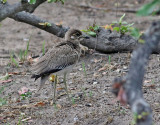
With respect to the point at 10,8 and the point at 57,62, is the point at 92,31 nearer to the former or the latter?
the point at 57,62

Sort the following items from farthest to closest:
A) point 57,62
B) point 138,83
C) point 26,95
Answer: point 26,95 → point 57,62 → point 138,83

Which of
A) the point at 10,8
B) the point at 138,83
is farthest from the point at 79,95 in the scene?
the point at 138,83

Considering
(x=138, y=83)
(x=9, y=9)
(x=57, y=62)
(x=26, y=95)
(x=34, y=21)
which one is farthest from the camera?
(x=34, y=21)

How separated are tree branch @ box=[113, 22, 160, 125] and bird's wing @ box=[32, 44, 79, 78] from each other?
9.96 feet

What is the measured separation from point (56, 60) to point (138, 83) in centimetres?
329

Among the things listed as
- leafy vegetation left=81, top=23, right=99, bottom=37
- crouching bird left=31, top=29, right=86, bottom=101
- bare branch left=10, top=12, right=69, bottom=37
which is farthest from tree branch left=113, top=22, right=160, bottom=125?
bare branch left=10, top=12, right=69, bottom=37

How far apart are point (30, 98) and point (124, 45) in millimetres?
2237

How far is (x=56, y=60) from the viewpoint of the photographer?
545 cm

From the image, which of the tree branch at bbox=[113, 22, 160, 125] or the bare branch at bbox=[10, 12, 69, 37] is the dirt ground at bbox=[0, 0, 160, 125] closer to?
the bare branch at bbox=[10, 12, 69, 37]

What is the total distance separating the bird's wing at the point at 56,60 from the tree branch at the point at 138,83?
304 cm

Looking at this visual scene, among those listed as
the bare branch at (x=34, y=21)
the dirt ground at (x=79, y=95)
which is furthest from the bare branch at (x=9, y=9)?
the bare branch at (x=34, y=21)

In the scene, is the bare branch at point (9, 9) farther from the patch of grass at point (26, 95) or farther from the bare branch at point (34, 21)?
the bare branch at point (34, 21)

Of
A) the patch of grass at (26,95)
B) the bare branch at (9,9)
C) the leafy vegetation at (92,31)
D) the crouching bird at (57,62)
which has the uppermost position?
the bare branch at (9,9)

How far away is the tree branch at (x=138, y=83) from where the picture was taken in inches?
86.2
